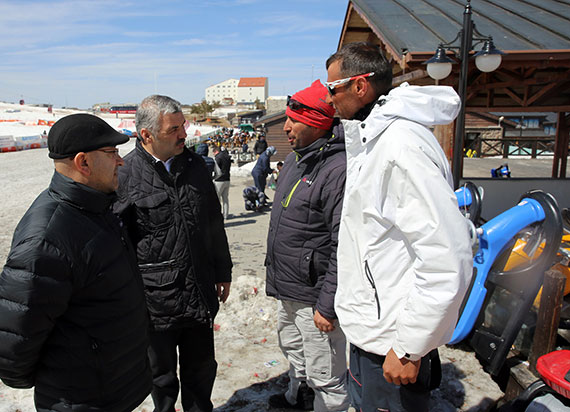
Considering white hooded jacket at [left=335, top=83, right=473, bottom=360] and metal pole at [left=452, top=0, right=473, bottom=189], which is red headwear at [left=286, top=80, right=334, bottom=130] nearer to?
white hooded jacket at [left=335, top=83, right=473, bottom=360]

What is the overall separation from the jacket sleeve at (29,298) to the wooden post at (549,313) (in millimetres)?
3026

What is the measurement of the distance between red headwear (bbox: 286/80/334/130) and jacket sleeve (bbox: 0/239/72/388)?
5.24 ft

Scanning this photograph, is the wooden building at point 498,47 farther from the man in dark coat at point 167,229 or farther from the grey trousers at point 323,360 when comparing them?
the grey trousers at point 323,360

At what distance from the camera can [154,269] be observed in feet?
8.29

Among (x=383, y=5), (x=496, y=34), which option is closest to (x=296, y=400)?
(x=496, y=34)

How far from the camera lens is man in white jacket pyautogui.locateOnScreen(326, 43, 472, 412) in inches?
54.4

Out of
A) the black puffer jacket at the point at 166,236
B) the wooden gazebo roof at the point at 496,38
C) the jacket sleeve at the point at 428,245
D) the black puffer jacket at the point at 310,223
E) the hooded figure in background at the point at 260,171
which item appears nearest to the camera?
the jacket sleeve at the point at 428,245

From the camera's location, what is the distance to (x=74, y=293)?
167cm

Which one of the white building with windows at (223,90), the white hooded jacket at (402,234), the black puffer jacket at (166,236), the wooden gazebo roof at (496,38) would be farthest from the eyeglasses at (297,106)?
the white building with windows at (223,90)

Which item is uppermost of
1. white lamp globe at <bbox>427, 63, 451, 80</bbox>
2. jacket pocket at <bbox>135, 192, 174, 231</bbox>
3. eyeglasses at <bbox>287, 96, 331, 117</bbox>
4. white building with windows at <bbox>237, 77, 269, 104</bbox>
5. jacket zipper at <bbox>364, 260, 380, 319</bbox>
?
white building with windows at <bbox>237, 77, 269, 104</bbox>

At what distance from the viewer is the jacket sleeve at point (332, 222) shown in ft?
7.43

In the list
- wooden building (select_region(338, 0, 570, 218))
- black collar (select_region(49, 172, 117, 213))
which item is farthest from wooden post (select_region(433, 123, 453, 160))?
black collar (select_region(49, 172, 117, 213))

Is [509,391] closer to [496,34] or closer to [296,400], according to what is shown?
[296,400]

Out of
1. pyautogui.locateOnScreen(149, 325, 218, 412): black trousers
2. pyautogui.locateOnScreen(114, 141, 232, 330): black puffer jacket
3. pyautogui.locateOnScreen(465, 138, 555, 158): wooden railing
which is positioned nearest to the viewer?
pyautogui.locateOnScreen(114, 141, 232, 330): black puffer jacket
